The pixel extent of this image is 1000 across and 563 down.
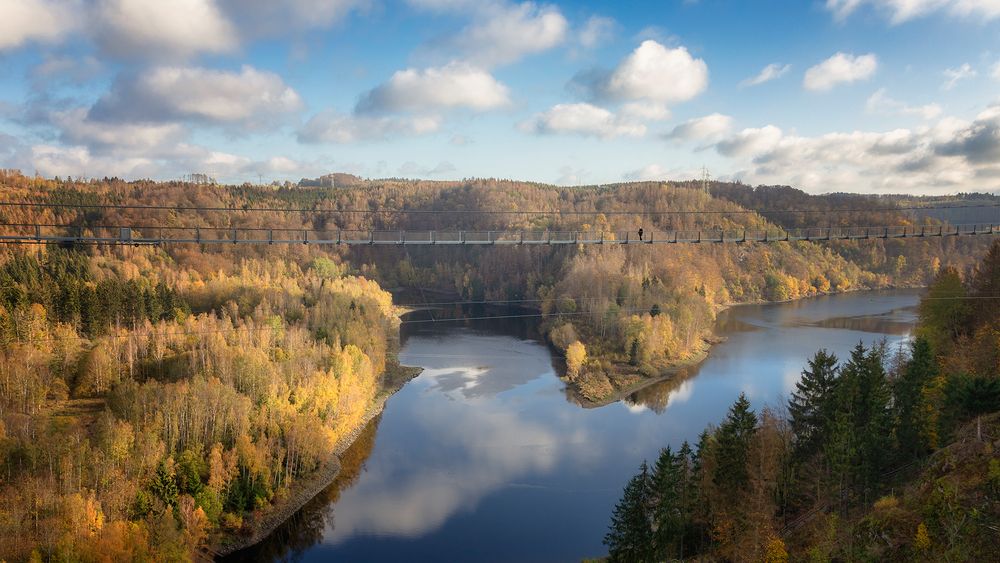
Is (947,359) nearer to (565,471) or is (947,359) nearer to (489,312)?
(565,471)

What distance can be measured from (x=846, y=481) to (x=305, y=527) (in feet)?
32.9

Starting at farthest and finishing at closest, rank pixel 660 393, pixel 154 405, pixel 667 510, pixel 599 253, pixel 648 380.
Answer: pixel 599 253 < pixel 648 380 < pixel 660 393 < pixel 154 405 < pixel 667 510

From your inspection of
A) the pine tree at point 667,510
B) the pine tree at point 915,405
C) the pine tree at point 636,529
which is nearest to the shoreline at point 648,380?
the pine tree at point 915,405

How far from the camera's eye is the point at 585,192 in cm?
6706

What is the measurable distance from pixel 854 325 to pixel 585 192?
38784mm

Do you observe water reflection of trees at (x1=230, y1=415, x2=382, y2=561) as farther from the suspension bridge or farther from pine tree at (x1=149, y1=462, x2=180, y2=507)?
the suspension bridge

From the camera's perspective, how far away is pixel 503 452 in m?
16.0

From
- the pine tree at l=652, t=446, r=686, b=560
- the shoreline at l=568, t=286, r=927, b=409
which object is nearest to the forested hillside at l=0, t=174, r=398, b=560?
the shoreline at l=568, t=286, r=927, b=409

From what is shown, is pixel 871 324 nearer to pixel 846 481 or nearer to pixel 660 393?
pixel 660 393

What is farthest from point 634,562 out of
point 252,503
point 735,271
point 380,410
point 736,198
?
point 736,198

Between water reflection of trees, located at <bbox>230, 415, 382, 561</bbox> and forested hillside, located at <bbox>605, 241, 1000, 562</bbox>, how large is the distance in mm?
6042

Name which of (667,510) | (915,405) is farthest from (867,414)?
(667,510)

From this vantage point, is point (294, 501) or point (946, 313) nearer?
point (294, 501)

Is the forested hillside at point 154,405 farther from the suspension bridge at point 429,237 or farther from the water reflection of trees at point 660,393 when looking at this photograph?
the water reflection of trees at point 660,393
